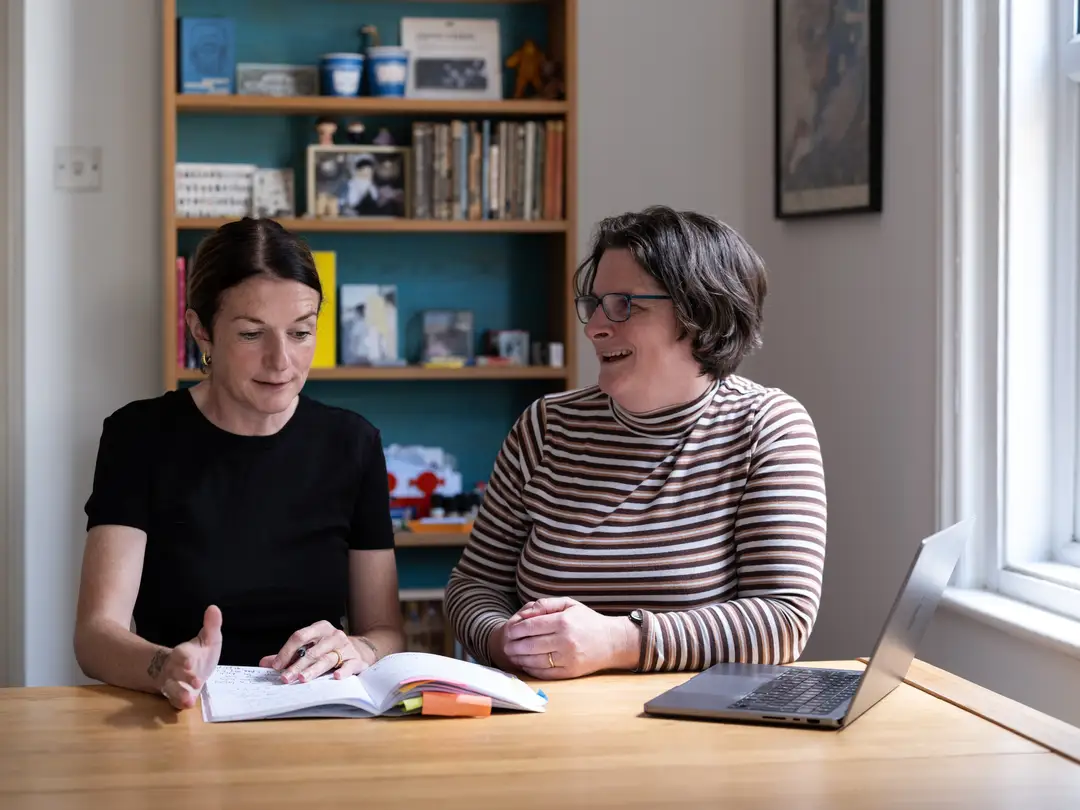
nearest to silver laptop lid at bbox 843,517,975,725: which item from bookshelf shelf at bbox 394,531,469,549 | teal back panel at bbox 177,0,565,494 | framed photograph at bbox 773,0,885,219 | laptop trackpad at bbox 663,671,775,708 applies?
laptop trackpad at bbox 663,671,775,708

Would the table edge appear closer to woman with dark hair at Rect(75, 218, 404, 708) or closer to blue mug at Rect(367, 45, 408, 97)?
woman with dark hair at Rect(75, 218, 404, 708)

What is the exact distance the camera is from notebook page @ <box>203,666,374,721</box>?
4.58ft

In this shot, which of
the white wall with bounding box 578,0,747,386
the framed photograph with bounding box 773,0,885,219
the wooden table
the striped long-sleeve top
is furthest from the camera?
the white wall with bounding box 578,0,747,386

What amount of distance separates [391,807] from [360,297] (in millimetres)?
2194

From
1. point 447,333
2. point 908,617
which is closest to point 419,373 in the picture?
point 447,333

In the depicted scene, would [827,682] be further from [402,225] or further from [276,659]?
[402,225]

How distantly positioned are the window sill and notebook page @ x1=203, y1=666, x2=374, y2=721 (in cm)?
105

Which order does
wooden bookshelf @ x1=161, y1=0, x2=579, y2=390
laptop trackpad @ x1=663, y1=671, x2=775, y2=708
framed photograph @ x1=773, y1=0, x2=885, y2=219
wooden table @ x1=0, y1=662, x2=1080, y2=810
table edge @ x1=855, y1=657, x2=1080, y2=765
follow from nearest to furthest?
wooden table @ x1=0, y1=662, x2=1080, y2=810
table edge @ x1=855, y1=657, x2=1080, y2=765
laptop trackpad @ x1=663, y1=671, x2=775, y2=708
framed photograph @ x1=773, y1=0, x2=885, y2=219
wooden bookshelf @ x1=161, y1=0, x2=579, y2=390

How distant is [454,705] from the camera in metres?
1.41

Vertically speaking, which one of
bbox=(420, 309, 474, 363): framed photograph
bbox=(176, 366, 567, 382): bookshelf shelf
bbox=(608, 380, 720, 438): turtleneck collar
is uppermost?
bbox=(420, 309, 474, 363): framed photograph

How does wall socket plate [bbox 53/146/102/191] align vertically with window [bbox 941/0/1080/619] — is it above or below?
above

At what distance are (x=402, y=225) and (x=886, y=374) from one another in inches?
48.3

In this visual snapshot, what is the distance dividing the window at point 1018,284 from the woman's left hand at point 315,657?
1.12m

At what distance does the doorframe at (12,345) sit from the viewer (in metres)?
3.13
